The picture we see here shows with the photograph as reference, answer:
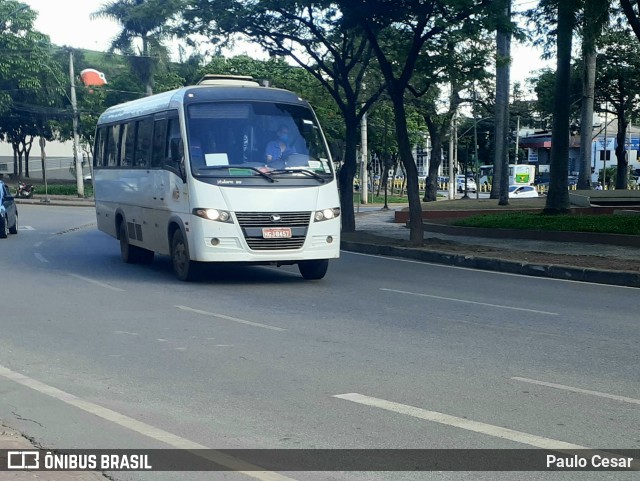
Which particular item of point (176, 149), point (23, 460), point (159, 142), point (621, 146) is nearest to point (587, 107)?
point (621, 146)

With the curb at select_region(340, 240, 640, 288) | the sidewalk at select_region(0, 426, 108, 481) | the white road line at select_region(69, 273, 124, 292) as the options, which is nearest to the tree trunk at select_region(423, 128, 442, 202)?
the curb at select_region(340, 240, 640, 288)

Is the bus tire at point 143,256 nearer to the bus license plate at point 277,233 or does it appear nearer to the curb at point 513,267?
the bus license plate at point 277,233

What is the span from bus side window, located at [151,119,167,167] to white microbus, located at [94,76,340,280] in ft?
0.05

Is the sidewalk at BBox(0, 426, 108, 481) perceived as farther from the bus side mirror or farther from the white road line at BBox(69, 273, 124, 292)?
the bus side mirror

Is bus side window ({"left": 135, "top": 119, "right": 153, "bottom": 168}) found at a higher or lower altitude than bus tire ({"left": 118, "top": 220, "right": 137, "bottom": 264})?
higher

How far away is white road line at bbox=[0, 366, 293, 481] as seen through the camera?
559 centimetres

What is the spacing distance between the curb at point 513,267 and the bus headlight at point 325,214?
162 inches

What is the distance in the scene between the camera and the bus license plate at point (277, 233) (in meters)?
14.7

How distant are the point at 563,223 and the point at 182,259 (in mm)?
10862

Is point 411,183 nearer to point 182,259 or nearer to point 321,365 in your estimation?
point 182,259

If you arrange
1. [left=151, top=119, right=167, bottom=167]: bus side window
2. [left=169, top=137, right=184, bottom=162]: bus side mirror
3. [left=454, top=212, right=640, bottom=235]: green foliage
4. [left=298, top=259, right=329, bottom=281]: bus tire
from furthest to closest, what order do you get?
[left=454, top=212, right=640, bottom=235]: green foliage
[left=151, top=119, right=167, bottom=167]: bus side window
[left=298, top=259, right=329, bottom=281]: bus tire
[left=169, top=137, right=184, bottom=162]: bus side mirror

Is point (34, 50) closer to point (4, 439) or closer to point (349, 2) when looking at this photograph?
point (349, 2)

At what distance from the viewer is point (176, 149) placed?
1556cm

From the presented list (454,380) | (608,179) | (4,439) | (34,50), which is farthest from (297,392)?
(608,179)
